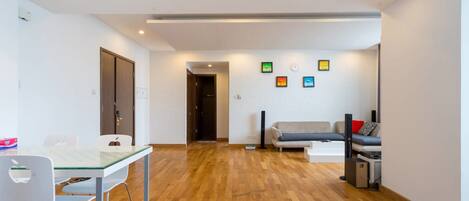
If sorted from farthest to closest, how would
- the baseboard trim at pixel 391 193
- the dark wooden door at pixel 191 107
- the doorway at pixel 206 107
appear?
the doorway at pixel 206 107 < the dark wooden door at pixel 191 107 < the baseboard trim at pixel 391 193

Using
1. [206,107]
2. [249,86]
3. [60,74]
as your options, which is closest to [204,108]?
[206,107]

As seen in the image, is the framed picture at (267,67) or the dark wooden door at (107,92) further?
the framed picture at (267,67)

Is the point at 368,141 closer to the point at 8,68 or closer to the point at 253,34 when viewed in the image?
the point at 253,34

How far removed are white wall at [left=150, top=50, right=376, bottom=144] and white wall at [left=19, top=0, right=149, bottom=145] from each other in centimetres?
226

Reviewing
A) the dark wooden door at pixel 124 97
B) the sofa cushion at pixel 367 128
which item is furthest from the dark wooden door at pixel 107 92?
the sofa cushion at pixel 367 128

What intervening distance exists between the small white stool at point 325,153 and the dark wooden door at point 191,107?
11.4 feet

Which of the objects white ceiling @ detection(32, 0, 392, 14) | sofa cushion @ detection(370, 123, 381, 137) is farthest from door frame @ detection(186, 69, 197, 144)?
sofa cushion @ detection(370, 123, 381, 137)

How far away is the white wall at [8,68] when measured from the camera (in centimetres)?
269

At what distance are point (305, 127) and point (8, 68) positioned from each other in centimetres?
590

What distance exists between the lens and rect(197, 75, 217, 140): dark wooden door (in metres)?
9.00

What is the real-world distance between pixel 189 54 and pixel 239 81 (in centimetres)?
146

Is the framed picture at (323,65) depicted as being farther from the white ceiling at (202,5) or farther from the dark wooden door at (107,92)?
the dark wooden door at (107,92)

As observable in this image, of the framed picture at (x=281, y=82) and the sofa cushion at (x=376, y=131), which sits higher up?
the framed picture at (x=281, y=82)

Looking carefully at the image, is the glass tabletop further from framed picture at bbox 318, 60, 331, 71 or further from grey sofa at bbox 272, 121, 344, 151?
framed picture at bbox 318, 60, 331, 71
